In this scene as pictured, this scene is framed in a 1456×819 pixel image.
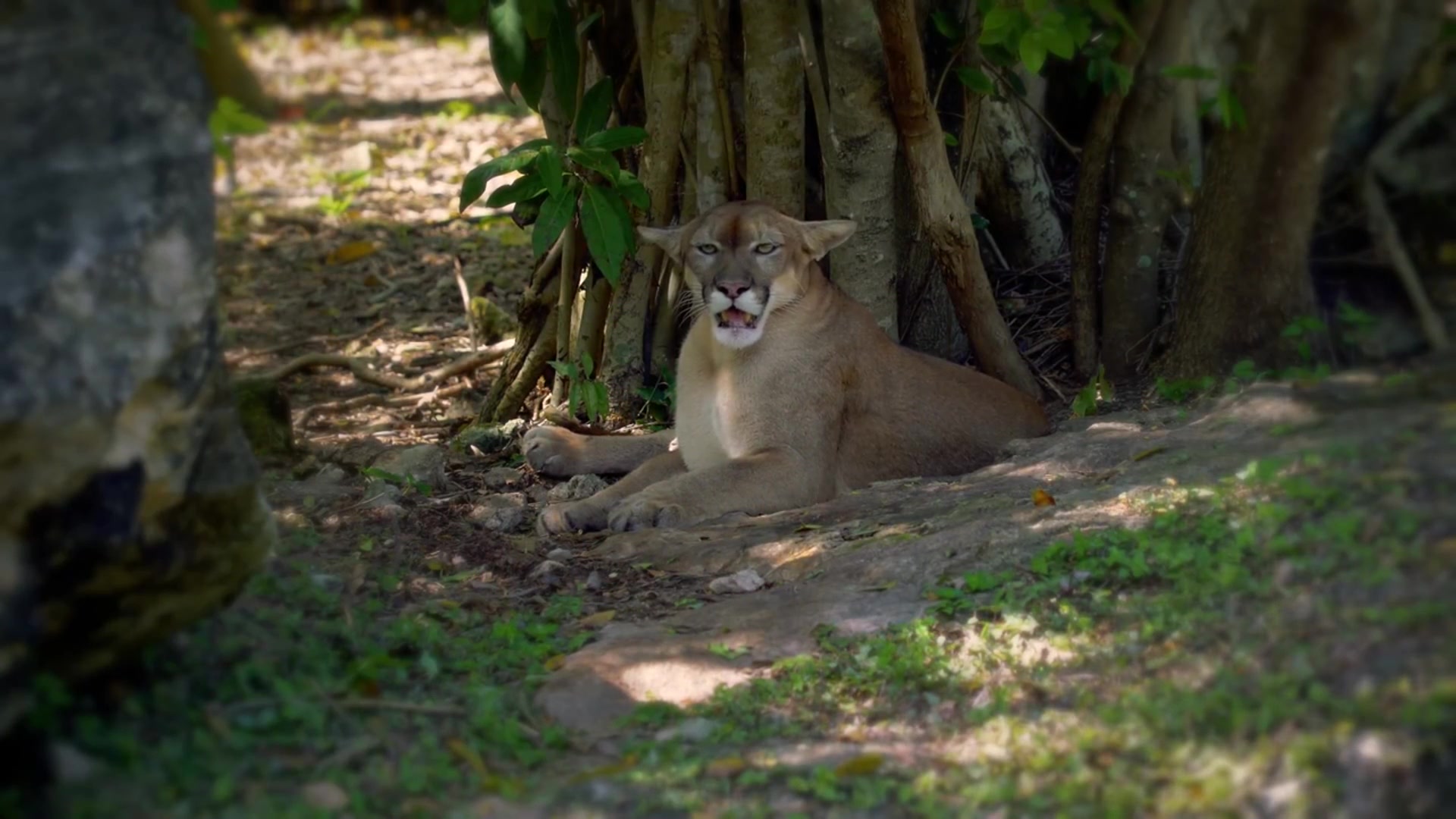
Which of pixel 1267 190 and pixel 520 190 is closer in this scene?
pixel 1267 190

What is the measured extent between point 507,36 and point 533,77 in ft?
1.05

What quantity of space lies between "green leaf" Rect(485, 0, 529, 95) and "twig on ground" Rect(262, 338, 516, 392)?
2.38 m

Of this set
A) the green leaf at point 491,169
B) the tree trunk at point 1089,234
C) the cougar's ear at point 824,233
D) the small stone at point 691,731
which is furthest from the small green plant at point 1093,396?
the small stone at point 691,731

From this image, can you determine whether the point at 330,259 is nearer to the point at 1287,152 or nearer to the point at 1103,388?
the point at 1103,388

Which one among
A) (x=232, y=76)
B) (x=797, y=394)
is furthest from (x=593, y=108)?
(x=232, y=76)

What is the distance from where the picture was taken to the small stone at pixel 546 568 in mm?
5797

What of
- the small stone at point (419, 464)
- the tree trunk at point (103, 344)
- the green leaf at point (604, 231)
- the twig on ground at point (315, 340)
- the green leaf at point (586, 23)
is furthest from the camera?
the twig on ground at point (315, 340)

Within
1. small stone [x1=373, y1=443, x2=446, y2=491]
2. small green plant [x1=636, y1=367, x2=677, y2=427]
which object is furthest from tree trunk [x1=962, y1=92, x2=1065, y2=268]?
small stone [x1=373, y1=443, x2=446, y2=491]

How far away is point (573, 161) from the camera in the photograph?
23.0ft

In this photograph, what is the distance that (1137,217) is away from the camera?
7199 mm

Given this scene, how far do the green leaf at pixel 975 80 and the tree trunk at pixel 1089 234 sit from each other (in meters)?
0.61

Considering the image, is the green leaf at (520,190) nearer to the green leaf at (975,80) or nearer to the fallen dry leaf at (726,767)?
the green leaf at (975,80)

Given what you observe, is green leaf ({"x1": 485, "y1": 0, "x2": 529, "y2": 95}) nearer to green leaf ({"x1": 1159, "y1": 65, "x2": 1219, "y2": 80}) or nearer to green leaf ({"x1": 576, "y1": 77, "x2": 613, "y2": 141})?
green leaf ({"x1": 576, "y1": 77, "x2": 613, "y2": 141})

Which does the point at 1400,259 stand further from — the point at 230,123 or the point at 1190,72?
the point at 230,123
